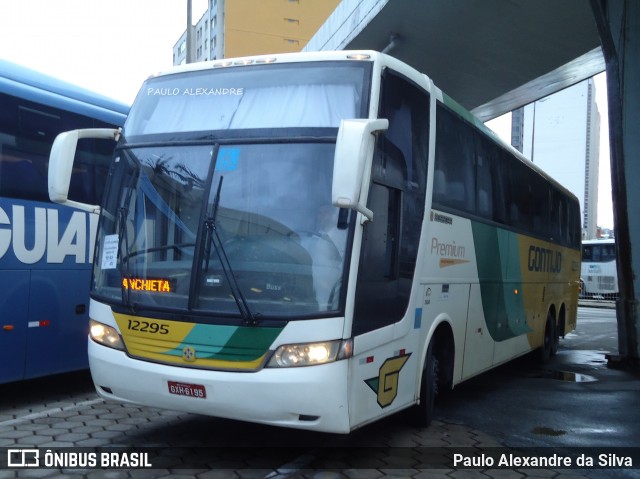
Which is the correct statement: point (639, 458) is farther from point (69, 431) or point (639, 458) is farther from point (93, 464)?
point (69, 431)

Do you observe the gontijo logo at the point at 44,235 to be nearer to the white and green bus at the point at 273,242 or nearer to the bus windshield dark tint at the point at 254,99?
the white and green bus at the point at 273,242

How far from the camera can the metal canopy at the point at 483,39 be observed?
15609 mm

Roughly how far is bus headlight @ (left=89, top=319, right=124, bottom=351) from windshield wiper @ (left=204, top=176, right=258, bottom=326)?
103 centimetres

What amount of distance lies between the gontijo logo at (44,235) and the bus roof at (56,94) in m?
1.23

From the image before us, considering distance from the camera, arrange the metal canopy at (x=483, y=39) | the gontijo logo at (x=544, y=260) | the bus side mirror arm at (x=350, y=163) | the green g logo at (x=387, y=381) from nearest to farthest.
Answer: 1. the bus side mirror arm at (x=350, y=163)
2. the green g logo at (x=387, y=381)
3. the gontijo logo at (x=544, y=260)
4. the metal canopy at (x=483, y=39)

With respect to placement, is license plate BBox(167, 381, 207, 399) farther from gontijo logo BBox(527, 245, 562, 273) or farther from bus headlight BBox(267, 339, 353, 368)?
gontijo logo BBox(527, 245, 562, 273)

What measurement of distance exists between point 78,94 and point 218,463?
4.94m

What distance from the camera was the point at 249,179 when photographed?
5.44 meters

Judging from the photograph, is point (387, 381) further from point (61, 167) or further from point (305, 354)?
point (61, 167)

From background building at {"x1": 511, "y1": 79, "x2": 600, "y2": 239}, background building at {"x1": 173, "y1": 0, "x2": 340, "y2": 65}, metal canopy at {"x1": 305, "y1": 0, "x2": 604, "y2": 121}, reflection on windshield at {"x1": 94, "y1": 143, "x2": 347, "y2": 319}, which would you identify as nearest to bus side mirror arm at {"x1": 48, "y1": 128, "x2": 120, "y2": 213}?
reflection on windshield at {"x1": 94, "y1": 143, "x2": 347, "y2": 319}

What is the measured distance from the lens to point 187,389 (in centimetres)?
523

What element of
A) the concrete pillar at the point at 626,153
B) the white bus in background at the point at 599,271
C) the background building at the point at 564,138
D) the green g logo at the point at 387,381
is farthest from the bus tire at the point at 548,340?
the background building at the point at 564,138

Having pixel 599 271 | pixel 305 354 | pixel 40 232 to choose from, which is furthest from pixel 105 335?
pixel 599 271

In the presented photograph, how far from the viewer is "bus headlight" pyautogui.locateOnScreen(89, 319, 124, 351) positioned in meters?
5.66
